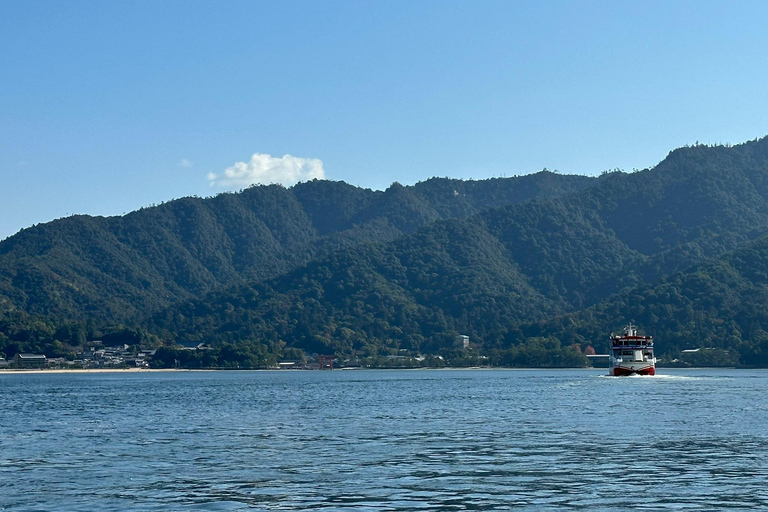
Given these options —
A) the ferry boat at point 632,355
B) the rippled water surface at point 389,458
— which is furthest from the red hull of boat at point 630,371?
the rippled water surface at point 389,458

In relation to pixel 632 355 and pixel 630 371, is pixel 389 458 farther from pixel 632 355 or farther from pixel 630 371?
pixel 630 371

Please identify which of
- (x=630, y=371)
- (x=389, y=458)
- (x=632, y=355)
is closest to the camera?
(x=389, y=458)

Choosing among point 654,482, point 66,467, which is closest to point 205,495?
point 66,467

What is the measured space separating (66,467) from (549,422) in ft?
133

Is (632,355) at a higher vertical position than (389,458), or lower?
higher

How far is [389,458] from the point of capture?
54.9 meters

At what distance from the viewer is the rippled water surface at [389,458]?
41456 mm

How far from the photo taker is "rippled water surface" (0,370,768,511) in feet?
136

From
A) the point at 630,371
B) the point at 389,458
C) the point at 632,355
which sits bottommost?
the point at 389,458

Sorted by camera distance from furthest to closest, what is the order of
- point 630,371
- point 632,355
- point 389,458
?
point 630,371 → point 632,355 → point 389,458

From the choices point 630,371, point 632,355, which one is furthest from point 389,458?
point 630,371

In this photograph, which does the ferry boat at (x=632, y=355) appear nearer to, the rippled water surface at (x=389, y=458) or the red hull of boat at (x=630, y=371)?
the red hull of boat at (x=630, y=371)

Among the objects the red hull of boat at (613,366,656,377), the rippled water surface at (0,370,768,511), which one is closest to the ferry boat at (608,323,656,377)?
the red hull of boat at (613,366,656,377)

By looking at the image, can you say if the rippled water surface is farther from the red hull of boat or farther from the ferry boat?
the red hull of boat
